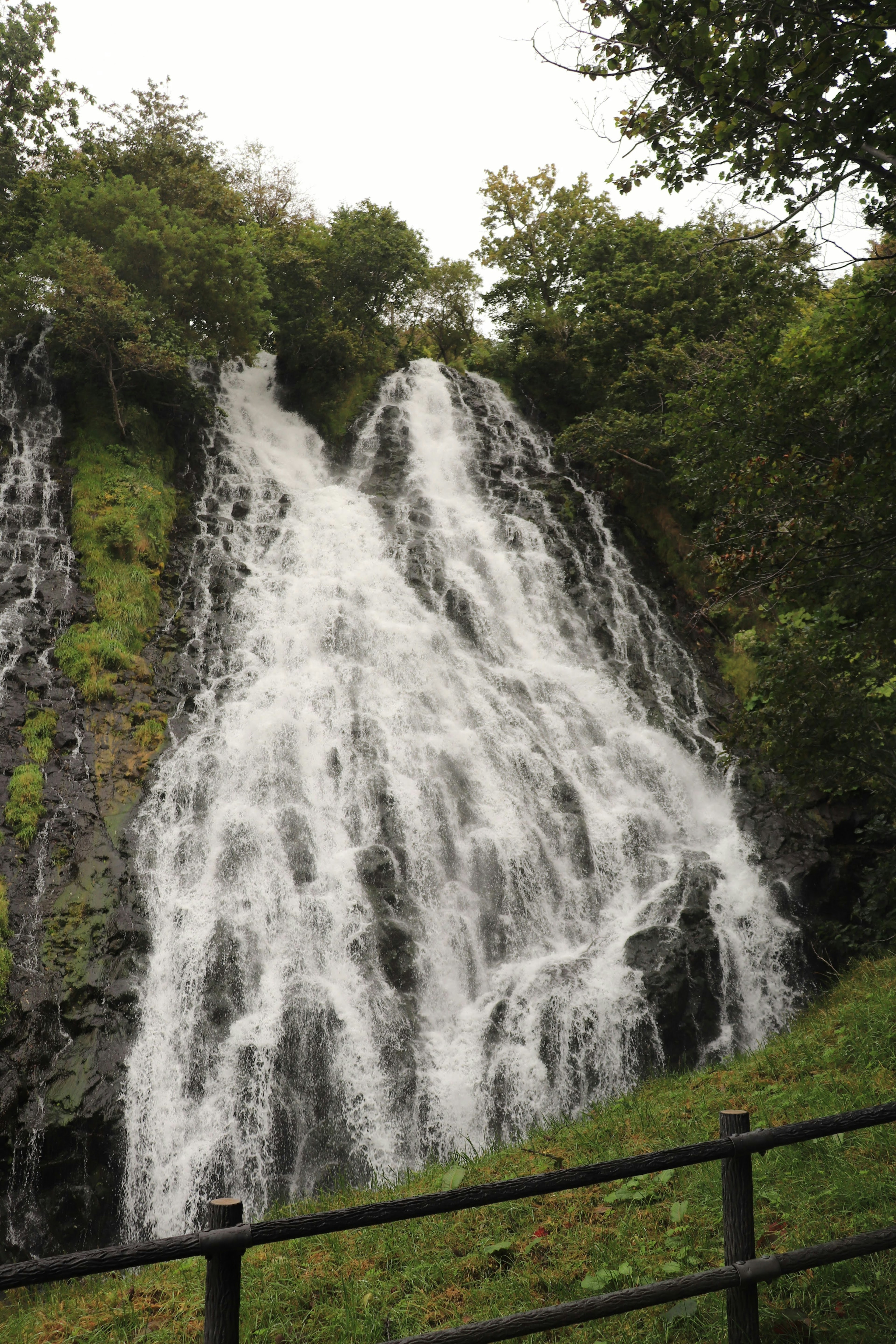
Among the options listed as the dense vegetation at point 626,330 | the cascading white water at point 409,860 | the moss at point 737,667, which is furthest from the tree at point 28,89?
the moss at point 737,667

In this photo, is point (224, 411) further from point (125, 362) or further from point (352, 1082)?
point (352, 1082)

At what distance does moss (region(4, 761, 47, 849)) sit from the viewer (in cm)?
993

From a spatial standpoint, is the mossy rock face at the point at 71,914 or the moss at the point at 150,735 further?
the moss at the point at 150,735

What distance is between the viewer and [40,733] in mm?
11094

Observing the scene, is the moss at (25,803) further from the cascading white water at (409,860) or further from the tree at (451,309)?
the tree at (451,309)

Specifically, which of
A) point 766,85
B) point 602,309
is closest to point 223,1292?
point 766,85

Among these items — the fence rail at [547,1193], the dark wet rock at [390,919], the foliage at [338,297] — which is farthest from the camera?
the foliage at [338,297]

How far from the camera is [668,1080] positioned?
8.05m

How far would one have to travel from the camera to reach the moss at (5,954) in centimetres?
841

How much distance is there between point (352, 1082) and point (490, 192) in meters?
25.0

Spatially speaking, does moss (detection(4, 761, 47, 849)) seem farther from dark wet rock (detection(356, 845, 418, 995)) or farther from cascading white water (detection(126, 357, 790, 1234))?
dark wet rock (detection(356, 845, 418, 995))

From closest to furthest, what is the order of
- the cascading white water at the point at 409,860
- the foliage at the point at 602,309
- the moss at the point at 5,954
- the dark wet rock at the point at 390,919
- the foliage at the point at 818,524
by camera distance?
the foliage at the point at 818,524 → the cascading white water at the point at 409,860 → the moss at the point at 5,954 → the dark wet rock at the point at 390,919 → the foliage at the point at 602,309

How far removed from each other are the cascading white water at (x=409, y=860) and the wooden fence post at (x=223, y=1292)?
4.99 m

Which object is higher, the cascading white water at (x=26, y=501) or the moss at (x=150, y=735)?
the cascading white water at (x=26, y=501)
